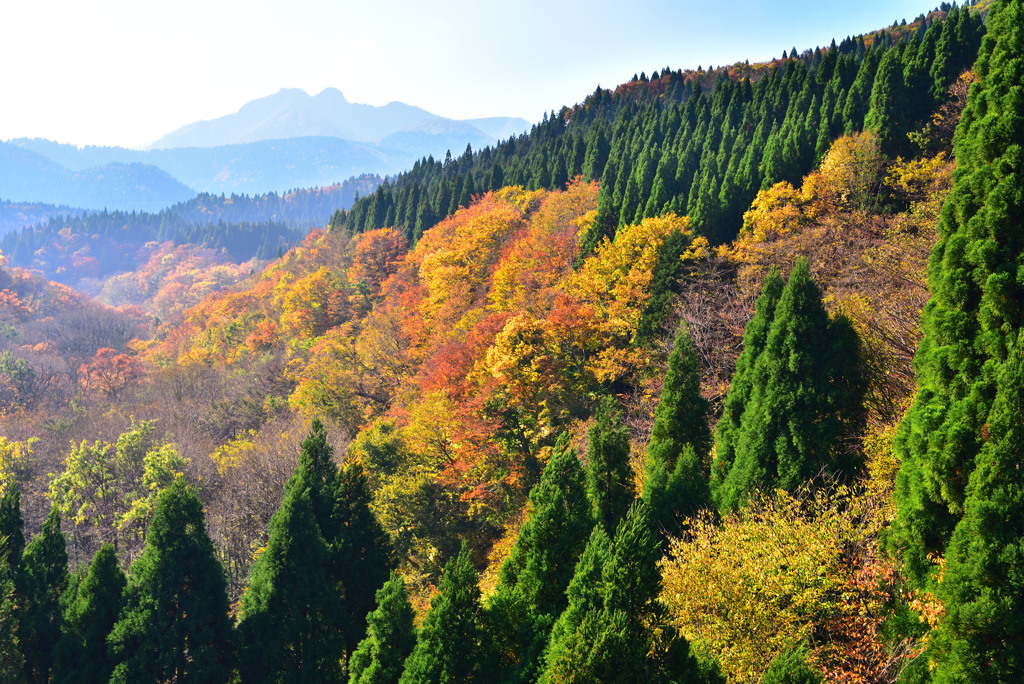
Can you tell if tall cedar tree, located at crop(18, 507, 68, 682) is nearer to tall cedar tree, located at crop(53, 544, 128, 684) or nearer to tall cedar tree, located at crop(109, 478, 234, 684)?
tall cedar tree, located at crop(53, 544, 128, 684)

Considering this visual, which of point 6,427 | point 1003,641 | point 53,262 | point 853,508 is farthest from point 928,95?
→ point 53,262

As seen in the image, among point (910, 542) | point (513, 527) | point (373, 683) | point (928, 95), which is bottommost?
point (513, 527)

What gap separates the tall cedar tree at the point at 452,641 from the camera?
1075 cm

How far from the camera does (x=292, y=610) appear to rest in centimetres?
1494

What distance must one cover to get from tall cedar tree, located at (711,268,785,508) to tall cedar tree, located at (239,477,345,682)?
34.6 feet

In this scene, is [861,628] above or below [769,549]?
below

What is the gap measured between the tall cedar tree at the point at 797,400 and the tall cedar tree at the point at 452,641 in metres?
7.41

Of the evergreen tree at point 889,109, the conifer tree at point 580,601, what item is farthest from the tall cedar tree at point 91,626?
the evergreen tree at point 889,109

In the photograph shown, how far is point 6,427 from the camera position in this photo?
37688mm

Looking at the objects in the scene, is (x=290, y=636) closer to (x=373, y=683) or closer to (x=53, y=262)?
(x=373, y=683)

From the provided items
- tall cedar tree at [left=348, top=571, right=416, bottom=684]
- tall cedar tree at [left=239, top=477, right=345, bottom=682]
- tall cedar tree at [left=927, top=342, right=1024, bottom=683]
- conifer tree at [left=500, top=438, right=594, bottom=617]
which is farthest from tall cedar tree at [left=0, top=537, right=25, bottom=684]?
tall cedar tree at [left=927, top=342, right=1024, bottom=683]

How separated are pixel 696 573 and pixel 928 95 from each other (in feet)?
101

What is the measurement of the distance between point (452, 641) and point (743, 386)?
10.4 metres

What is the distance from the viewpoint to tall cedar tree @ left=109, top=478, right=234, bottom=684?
13.4 metres
